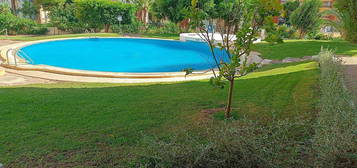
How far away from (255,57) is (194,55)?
247 inches

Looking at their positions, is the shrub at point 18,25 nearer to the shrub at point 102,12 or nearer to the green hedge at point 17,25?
the green hedge at point 17,25

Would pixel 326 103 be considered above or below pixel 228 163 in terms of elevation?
above

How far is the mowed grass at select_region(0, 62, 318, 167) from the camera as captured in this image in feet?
11.4

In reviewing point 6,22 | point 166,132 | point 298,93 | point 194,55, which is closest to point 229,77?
point 166,132

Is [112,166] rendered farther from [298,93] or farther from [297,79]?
[297,79]

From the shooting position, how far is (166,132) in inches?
162

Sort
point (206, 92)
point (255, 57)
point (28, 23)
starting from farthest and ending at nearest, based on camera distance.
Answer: point (28, 23) < point (255, 57) < point (206, 92)

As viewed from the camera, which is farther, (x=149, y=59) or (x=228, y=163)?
(x=149, y=59)

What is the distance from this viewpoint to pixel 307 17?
74.8 ft

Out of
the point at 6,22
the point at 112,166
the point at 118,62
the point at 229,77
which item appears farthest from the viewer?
the point at 6,22

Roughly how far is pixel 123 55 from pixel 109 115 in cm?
1482

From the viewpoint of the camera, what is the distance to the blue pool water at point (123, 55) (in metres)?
16.2

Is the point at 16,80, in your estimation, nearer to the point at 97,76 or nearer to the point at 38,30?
the point at 97,76

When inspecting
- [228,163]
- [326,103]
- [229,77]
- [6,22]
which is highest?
[6,22]
